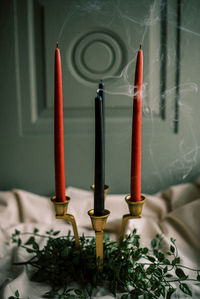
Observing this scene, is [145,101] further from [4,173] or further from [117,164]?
[4,173]

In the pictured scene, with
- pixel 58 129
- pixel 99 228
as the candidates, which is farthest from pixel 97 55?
pixel 99 228

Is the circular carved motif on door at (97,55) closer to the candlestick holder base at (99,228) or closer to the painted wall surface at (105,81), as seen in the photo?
the painted wall surface at (105,81)

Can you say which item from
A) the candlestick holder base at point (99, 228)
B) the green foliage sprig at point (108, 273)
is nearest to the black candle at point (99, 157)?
the candlestick holder base at point (99, 228)

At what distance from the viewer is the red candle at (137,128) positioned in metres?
0.45

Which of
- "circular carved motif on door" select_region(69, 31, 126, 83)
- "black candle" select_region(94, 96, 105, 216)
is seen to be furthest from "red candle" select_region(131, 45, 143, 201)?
"circular carved motif on door" select_region(69, 31, 126, 83)

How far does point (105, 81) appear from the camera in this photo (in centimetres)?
68

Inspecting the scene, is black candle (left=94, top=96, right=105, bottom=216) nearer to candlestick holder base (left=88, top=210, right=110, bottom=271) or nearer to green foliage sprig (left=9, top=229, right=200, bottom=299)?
candlestick holder base (left=88, top=210, right=110, bottom=271)

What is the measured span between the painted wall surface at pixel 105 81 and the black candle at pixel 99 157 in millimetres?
176

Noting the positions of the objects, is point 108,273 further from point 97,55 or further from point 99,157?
point 97,55

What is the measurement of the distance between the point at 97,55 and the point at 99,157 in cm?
30

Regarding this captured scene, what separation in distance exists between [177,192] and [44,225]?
15.7 inches

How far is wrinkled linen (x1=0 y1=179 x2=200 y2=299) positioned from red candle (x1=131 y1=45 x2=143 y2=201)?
0.23m

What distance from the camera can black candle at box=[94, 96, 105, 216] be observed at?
0.42 meters

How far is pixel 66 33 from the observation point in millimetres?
614
